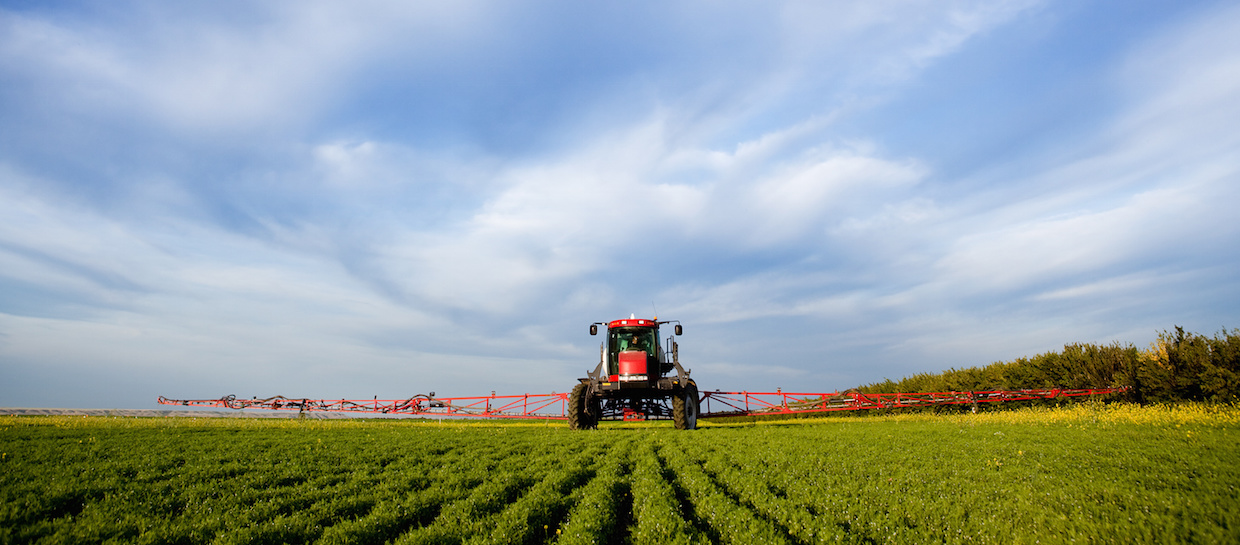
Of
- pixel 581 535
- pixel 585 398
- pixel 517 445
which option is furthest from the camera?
pixel 585 398

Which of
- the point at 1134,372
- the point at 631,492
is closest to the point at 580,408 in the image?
the point at 631,492

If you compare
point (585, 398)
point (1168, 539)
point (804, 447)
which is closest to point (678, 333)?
point (585, 398)

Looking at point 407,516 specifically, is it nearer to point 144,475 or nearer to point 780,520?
point 780,520

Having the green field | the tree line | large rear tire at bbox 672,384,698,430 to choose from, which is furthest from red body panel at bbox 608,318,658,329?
the tree line

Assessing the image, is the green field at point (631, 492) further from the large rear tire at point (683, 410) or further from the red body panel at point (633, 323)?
the red body panel at point (633, 323)

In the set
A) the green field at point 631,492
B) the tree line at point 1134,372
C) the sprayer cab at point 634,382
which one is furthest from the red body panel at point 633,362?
the tree line at point 1134,372

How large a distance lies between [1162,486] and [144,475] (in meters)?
17.8

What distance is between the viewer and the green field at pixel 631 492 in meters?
6.64

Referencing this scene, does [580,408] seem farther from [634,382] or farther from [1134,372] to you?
[1134,372]

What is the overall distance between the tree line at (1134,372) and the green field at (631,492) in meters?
10.6

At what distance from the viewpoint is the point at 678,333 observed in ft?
71.0

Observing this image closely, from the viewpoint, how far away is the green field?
21.8ft

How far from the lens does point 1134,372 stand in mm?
25203

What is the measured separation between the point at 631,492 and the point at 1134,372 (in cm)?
2954
